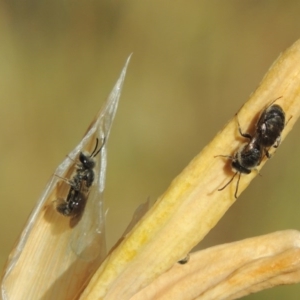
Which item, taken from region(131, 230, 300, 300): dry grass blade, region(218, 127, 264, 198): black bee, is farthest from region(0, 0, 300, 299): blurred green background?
region(131, 230, 300, 300): dry grass blade

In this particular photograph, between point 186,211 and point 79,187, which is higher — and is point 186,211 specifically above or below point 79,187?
above

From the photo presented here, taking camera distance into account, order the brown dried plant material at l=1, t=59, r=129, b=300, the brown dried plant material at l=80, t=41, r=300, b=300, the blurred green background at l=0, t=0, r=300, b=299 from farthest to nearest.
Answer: the blurred green background at l=0, t=0, r=300, b=299 < the brown dried plant material at l=1, t=59, r=129, b=300 < the brown dried plant material at l=80, t=41, r=300, b=300

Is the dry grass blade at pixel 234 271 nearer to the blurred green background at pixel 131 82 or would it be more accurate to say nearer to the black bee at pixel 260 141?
the black bee at pixel 260 141

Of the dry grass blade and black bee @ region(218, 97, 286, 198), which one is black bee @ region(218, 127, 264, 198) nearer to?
black bee @ region(218, 97, 286, 198)

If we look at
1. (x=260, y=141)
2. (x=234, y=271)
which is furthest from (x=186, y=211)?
(x=260, y=141)

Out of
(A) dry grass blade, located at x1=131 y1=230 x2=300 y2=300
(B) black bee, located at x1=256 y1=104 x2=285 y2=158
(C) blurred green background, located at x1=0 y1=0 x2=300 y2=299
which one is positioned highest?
(B) black bee, located at x1=256 y1=104 x2=285 y2=158

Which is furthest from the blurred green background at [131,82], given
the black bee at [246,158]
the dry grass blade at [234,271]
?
the dry grass blade at [234,271]

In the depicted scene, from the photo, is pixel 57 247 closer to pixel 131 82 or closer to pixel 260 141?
pixel 260 141

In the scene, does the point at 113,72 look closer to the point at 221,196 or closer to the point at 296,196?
the point at 296,196
